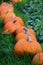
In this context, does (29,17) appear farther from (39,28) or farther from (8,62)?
(8,62)

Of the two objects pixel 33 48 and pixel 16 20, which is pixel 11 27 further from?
pixel 33 48

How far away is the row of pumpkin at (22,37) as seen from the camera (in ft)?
15.5

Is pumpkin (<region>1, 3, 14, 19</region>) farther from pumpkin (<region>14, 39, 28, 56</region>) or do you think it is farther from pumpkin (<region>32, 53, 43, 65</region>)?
pumpkin (<region>32, 53, 43, 65</region>)

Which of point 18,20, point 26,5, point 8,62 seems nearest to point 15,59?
point 8,62

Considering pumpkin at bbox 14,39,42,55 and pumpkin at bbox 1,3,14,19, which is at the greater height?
pumpkin at bbox 14,39,42,55

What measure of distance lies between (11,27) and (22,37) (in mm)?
690

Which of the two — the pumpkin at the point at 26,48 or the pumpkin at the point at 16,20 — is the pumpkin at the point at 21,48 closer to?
the pumpkin at the point at 26,48

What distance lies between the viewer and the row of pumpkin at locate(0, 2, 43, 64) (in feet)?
15.5

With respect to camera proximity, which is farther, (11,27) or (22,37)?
(11,27)

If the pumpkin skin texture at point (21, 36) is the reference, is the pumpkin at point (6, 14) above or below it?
below

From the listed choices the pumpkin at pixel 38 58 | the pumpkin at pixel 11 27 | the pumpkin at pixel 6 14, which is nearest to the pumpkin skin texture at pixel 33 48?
the pumpkin at pixel 38 58

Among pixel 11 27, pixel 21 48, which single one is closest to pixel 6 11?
pixel 11 27

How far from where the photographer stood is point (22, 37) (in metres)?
5.29

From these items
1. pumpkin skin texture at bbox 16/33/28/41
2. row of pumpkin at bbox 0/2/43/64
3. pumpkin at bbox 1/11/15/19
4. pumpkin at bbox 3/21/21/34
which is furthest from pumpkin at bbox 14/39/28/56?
pumpkin at bbox 1/11/15/19
